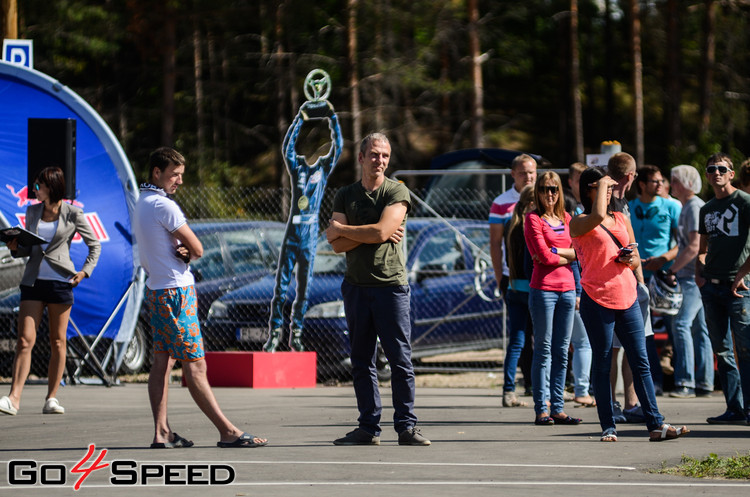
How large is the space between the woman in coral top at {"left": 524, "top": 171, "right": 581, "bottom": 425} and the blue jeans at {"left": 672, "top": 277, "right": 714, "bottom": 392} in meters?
2.77

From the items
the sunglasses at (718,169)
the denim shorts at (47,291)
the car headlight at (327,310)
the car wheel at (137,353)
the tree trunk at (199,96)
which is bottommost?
the car wheel at (137,353)

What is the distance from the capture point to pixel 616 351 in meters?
9.56

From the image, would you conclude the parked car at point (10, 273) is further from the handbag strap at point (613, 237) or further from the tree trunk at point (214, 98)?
the tree trunk at point (214, 98)

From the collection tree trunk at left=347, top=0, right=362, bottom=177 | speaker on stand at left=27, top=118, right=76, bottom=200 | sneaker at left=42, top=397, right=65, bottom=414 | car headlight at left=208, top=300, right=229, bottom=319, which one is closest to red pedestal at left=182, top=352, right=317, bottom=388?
Answer: car headlight at left=208, top=300, right=229, bottom=319

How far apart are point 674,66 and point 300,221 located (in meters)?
26.6

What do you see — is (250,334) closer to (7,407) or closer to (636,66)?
(7,407)

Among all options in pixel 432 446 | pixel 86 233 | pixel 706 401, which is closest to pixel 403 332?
pixel 432 446

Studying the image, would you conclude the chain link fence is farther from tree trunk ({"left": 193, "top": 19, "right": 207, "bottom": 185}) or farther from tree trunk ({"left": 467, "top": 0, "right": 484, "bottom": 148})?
tree trunk ({"left": 193, "top": 19, "right": 207, "bottom": 185})

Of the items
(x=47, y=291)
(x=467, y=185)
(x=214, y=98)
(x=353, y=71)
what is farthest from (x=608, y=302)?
(x=214, y=98)

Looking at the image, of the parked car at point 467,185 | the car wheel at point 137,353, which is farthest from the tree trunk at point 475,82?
the car wheel at point 137,353

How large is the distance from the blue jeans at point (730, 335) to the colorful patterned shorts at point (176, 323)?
3824 mm

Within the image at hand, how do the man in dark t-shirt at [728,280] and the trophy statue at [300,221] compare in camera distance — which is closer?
the man in dark t-shirt at [728,280]

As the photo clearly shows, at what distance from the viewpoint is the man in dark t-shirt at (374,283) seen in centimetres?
772

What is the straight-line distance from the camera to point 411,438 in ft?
25.7
